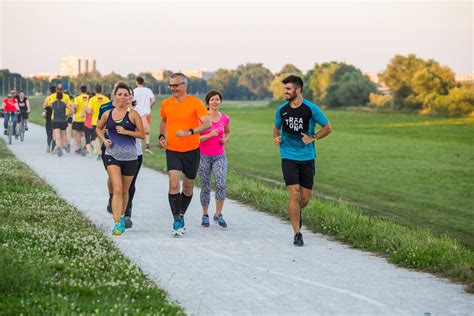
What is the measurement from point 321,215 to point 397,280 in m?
3.84

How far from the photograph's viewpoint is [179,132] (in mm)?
10781

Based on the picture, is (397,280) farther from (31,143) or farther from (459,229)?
(31,143)

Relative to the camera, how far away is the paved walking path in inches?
285

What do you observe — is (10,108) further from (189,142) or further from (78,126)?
(189,142)

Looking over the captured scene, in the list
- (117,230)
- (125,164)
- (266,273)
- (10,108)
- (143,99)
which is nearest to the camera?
(266,273)

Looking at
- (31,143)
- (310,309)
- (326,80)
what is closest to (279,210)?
(310,309)


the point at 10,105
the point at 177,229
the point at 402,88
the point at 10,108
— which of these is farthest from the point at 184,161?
the point at 402,88

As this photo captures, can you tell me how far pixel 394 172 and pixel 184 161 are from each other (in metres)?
14.5

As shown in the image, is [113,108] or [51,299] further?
[113,108]

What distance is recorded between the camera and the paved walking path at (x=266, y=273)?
7246 millimetres

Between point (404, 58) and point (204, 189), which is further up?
point (404, 58)

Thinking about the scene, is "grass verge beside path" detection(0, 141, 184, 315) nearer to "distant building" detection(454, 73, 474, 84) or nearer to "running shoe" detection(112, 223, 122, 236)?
"running shoe" detection(112, 223, 122, 236)

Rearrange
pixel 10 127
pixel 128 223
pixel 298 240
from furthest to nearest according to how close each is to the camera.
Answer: pixel 10 127 < pixel 128 223 < pixel 298 240

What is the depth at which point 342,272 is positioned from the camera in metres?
8.63
